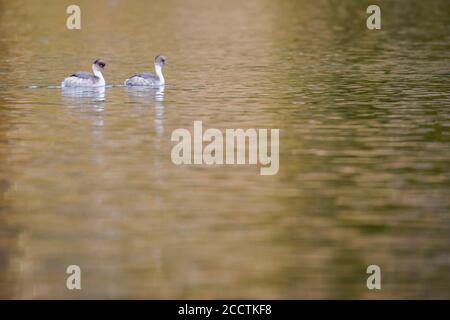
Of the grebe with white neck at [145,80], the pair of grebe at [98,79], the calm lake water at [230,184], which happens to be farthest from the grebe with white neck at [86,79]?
the grebe with white neck at [145,80]

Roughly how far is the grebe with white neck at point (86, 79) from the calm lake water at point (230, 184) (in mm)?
486

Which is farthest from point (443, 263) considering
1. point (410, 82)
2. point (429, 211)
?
point (410, 82)

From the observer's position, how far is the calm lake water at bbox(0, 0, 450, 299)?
56.7ft

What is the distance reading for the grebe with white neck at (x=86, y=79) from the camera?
3766cm

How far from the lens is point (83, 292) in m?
16.4

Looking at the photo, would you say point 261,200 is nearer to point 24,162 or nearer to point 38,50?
point 24,162

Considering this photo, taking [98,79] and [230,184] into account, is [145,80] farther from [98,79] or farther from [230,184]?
[230,184]

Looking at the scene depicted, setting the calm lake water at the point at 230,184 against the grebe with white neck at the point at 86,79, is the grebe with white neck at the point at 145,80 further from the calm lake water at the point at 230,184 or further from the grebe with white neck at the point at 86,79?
the grebe with white neck at the point at 86,79

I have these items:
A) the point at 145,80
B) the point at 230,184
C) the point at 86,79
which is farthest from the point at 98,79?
the point at 230,184

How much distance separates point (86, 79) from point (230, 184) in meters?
15.5

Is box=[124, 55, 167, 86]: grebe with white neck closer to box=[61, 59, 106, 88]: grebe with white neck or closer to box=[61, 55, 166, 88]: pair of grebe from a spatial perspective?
box=[61, 55, 166, 88]: pair of grebe

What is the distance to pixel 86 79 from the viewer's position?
37781 mm
